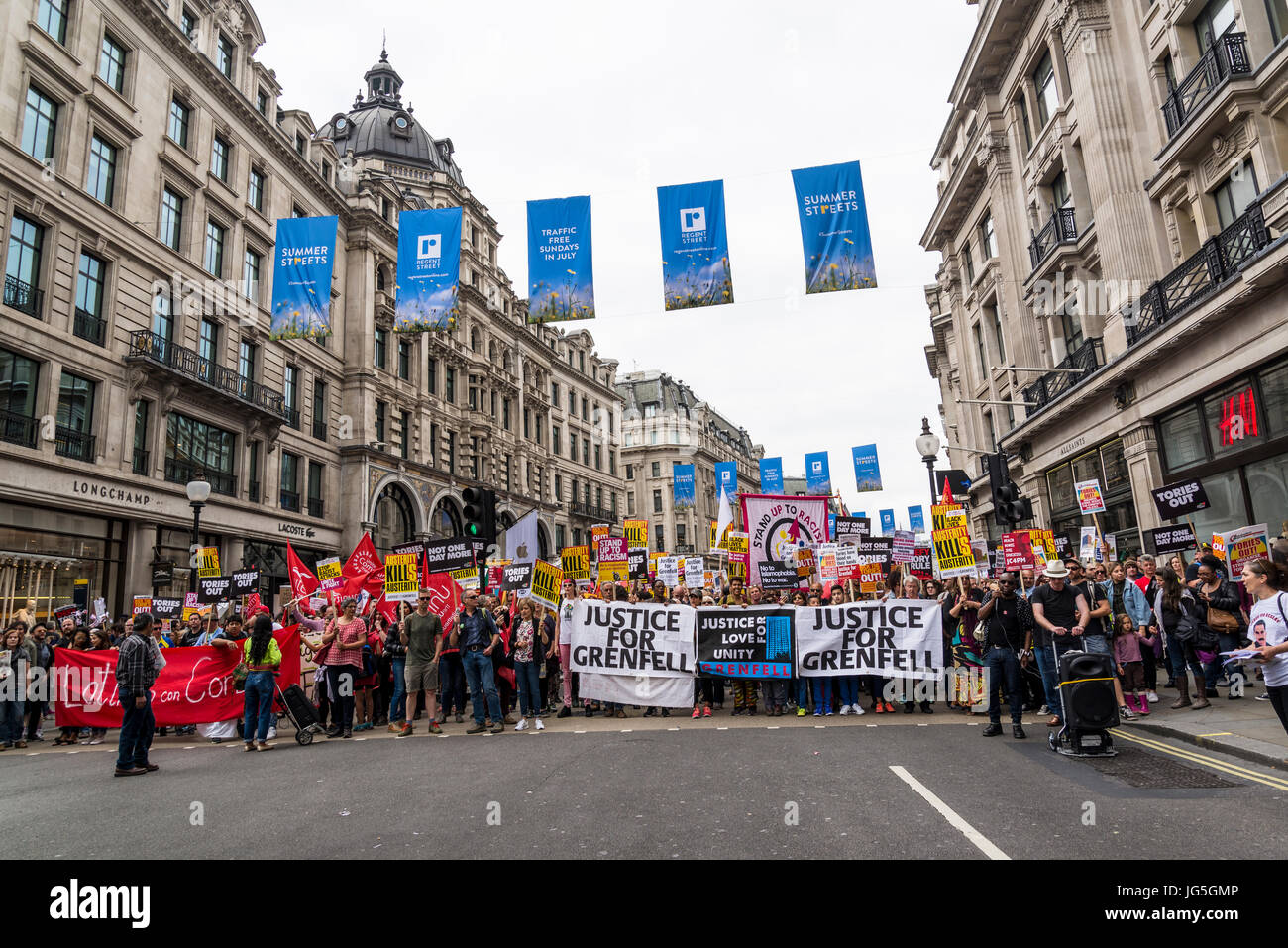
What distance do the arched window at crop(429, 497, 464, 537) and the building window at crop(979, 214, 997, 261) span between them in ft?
98.7

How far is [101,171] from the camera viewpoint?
24250mm

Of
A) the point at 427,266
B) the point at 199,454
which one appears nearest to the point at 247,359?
the point at 199,454

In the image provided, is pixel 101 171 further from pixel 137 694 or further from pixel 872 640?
pixel 872 640

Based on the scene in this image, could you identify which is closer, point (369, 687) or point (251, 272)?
point (369, 687)

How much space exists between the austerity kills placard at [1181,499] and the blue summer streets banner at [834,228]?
263 inches

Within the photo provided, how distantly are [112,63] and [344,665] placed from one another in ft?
79.9

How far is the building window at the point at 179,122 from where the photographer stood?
27672 mm

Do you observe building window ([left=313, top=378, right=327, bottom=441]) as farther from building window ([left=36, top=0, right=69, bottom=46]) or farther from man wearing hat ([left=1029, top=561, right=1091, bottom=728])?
man wearing hat ([left=1029, top=561, right=1091, bottom=728])

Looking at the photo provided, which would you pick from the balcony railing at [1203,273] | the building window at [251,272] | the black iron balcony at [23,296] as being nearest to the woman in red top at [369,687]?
the black iron balcony at [23,296]

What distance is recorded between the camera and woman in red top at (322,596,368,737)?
12.0 m
